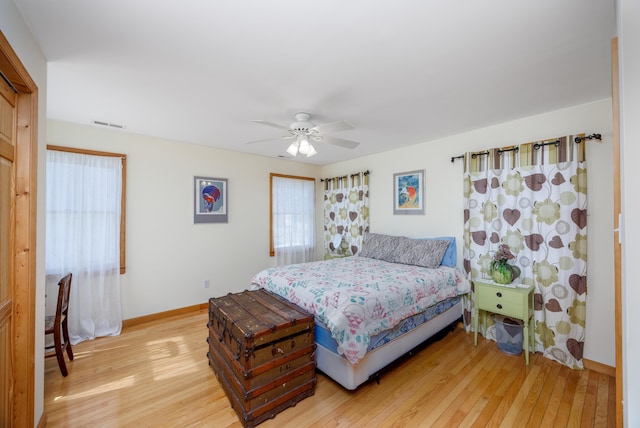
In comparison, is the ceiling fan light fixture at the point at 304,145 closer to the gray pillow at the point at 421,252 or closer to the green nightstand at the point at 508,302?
the gray pillow at the point at 421,252

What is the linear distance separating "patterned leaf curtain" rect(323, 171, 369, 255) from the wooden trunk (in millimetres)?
2479

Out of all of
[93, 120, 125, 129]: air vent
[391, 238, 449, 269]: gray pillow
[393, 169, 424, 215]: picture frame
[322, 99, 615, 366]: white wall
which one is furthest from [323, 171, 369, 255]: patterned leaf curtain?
[93, 120, 125, 129]: air vent

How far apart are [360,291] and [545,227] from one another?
76.5 inches

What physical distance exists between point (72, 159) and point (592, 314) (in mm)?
5376

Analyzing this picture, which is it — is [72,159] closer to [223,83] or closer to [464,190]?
[223,83]

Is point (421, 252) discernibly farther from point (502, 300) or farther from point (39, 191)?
point (39, 191)

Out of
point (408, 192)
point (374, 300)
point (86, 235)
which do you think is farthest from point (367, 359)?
point (86, 235)

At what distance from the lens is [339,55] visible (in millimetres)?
1703

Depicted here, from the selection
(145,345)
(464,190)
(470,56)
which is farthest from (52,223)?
(464,190)

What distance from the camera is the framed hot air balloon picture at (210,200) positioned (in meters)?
3.81

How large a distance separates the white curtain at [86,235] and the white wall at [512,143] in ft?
11.6

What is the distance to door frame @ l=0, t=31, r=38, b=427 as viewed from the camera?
1.42 m

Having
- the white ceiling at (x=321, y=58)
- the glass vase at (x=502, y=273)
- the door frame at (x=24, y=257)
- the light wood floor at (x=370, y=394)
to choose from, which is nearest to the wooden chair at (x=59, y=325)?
the light wood floor at (x=370, y=394)

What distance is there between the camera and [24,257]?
145cm
